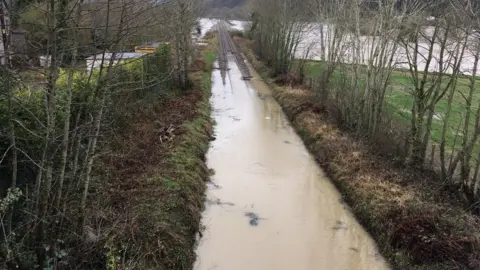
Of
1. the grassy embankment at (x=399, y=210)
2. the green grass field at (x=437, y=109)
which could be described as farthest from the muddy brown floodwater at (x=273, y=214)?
the green grass field at (x=437, y=109)

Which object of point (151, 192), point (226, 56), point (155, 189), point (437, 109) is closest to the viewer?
point (151, 192)

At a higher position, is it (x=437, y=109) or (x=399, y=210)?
(x=437, y=109)

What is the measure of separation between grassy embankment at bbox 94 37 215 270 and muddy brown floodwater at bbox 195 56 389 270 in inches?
24.1

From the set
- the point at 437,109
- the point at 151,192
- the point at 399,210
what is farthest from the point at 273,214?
the point at 437,109

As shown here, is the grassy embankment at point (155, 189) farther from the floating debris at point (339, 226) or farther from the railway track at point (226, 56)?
the railway track at point (226, 56)

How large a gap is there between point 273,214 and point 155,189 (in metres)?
3.36

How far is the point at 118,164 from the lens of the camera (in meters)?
11.5

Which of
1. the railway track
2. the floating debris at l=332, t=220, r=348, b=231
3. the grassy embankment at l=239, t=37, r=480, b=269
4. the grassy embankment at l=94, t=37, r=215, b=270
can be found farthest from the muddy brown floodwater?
the railway track

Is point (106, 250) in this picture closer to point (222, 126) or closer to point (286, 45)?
point (222, 126)

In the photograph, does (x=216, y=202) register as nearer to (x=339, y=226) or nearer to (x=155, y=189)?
(x=155, y=189)

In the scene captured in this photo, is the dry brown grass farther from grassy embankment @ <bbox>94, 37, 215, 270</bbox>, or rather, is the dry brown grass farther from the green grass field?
the green grass field

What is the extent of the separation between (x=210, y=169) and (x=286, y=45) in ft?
61.1

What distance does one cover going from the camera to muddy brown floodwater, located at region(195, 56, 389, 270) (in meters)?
9.48

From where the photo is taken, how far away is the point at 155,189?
10.4 m
